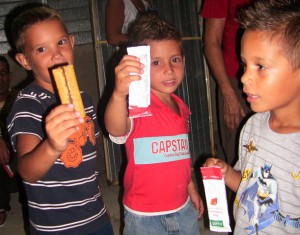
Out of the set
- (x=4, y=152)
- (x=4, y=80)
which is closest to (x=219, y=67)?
(x=4, y=152)

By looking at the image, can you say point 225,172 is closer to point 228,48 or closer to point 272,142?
point 272,142

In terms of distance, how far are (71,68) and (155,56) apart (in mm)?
626

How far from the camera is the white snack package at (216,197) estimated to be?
1494mm

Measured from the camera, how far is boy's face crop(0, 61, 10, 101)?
3.94m

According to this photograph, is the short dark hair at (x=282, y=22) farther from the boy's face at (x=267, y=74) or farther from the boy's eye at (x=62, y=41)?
the boy's eye at (x=62, y=41)

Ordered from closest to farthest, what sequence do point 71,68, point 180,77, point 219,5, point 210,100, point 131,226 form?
point 71,68, point 131,226, point 180,77, point 219,5, point 210,100

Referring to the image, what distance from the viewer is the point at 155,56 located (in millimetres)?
1968

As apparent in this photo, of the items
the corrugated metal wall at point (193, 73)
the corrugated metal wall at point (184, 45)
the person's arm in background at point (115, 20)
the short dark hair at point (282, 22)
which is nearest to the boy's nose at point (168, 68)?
the short dark hair at point (282, 22)

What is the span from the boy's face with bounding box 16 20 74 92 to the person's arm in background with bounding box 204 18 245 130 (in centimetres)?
111

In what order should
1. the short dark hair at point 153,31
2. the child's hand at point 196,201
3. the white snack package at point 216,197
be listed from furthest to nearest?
the child's hand at point 196,201
the short dark hair at point 153,31
the white snack package at point 216,197

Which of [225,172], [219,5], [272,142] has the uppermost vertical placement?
[219,5]

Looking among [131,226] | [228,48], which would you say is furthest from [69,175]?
[228,48]

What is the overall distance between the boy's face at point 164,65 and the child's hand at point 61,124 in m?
0.77

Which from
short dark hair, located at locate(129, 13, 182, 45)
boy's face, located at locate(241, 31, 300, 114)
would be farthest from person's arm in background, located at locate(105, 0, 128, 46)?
boy's face, located at locate(241, 31, 300, 114)
